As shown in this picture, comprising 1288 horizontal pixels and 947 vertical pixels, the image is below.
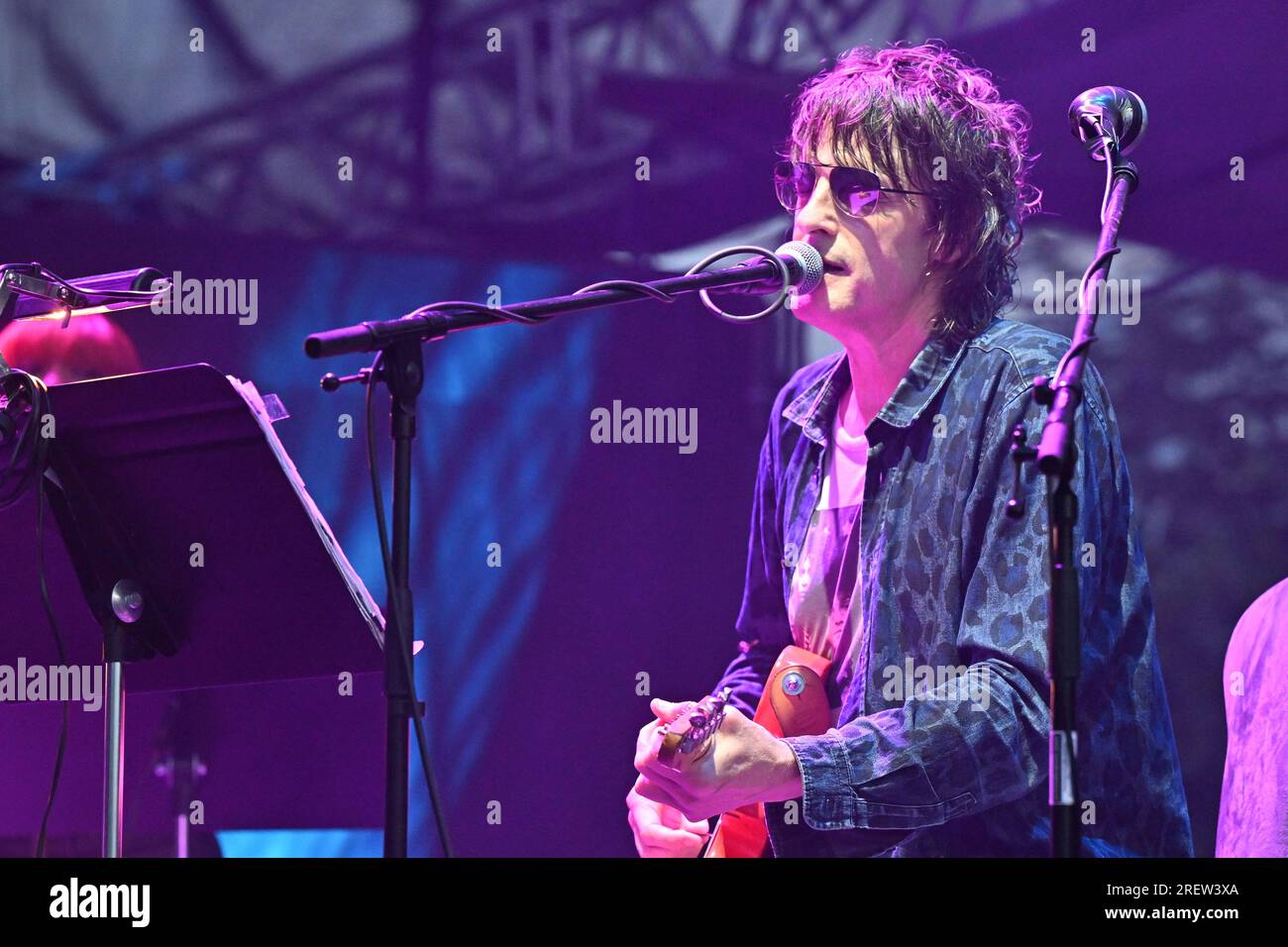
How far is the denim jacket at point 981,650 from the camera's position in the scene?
2004 millimetres

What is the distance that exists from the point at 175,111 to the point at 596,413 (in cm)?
137

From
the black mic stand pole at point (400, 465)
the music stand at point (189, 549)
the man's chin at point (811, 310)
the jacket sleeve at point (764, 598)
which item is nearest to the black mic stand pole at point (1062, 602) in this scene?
the black mic stand pole at point (400, 465)

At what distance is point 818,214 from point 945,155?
9.9 inches

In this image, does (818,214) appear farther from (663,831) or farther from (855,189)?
(663,831)

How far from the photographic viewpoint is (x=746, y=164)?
3527mm

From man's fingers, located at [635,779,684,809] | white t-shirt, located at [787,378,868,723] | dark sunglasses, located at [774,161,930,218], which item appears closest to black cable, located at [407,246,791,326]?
dark sunglasses, located at [774,161,930,218]

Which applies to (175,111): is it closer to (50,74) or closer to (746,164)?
(50,74)

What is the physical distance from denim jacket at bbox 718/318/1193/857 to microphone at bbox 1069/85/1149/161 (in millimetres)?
374

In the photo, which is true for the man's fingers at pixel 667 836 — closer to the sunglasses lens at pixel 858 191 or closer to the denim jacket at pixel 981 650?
the denim jacket at pixel 981 650

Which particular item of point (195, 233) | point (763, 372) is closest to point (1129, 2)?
point (763, 372)

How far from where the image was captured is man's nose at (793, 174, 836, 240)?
239 centimetres

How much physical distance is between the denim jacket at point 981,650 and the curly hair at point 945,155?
102mm

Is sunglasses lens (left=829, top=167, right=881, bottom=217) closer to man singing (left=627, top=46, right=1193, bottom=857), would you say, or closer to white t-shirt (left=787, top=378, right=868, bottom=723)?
man singing (left=627, top=46, right=1193, bottom=857)

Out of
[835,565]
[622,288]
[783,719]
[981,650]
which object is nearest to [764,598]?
[835,565]
